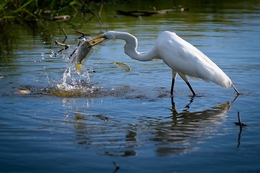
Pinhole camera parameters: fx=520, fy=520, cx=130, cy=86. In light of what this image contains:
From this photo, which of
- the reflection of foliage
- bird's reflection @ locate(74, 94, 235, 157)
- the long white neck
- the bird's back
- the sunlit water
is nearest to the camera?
the sunlit water

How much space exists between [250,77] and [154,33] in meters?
6.25

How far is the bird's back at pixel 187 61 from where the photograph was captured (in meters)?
8.55

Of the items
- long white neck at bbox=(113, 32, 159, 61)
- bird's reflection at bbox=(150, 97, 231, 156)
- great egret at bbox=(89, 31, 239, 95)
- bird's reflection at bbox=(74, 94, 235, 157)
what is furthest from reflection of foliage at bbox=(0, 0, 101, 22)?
bird's reflection at bbox=(74, 94, 235, 157)

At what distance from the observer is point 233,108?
810cm

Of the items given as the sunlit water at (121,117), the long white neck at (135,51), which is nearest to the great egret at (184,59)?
the long white neck at (135,51)

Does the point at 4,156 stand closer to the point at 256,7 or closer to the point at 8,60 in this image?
the point at 8,60

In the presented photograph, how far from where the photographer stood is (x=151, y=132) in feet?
22.0

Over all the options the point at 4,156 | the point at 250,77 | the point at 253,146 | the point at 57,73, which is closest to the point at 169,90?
the point at 250,77

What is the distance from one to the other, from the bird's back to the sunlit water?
413mm

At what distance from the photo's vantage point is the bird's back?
8555 millimetres

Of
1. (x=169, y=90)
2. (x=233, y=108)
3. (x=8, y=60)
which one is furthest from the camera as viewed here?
(x=8, y=60)

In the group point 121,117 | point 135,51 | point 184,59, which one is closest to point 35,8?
point 135,51

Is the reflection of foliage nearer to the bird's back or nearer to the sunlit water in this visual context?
the sunlit water

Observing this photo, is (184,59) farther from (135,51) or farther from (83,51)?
(83,51)
